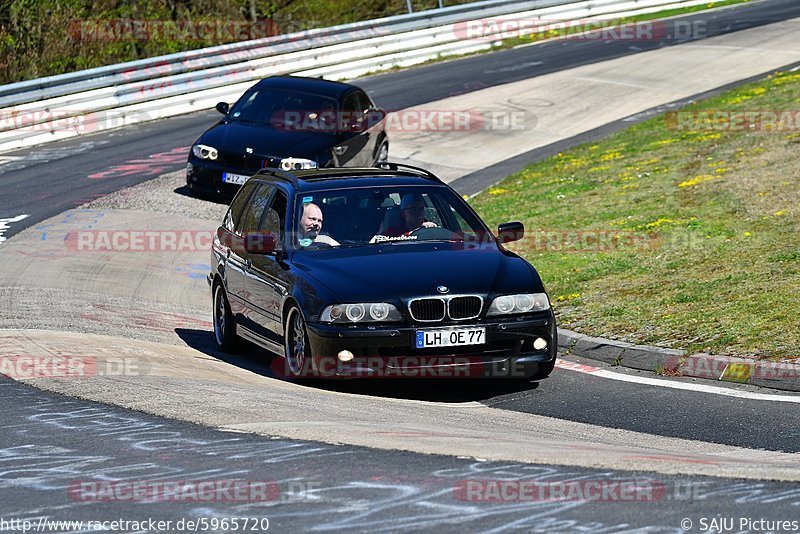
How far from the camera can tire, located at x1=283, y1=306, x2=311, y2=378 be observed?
9.57 metres

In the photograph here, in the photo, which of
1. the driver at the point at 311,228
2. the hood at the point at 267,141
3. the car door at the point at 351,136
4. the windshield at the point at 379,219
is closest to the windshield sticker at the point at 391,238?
the windshield at the point at 379,219

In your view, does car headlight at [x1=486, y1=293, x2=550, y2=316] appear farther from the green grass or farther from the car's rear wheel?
the car's rear wheel

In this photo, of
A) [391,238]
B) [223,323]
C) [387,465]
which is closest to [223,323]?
[223,323]

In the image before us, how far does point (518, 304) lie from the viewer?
31.2 ft

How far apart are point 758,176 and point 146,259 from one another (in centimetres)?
805

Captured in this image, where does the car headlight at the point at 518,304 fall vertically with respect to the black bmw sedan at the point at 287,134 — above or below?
below

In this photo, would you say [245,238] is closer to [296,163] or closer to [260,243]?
[260,243]

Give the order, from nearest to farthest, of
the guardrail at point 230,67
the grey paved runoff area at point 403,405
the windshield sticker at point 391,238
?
the grey paved runoff area at point 403,405
the windshield sticker at point 391,238
the guardrail at point 230,67

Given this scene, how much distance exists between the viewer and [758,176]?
56.6ft

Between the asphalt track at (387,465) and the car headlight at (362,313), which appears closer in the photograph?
the asphalt track at (387,465)

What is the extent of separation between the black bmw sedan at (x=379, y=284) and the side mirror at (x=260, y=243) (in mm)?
10

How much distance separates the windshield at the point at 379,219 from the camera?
10.5m

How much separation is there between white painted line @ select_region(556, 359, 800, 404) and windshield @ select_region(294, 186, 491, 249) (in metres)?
1.31

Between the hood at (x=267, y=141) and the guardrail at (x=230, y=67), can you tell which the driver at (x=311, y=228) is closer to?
the hood at (x=267, y=141)
